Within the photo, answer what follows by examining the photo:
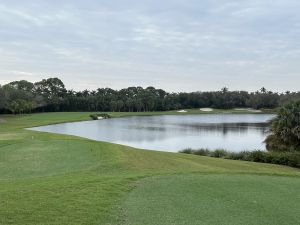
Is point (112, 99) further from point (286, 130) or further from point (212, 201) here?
point (212, 201)

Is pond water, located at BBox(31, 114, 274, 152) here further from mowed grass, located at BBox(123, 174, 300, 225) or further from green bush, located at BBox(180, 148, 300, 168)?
mowed grass, located at BBox(123, 174, 300, 225)

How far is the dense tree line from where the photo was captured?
357 ft

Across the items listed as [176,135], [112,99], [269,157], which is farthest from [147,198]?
[112,99]

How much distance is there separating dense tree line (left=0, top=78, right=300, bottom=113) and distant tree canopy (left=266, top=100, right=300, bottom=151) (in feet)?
233

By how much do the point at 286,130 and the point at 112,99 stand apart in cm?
11524

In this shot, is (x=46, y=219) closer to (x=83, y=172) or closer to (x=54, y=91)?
(x=83, y=172)

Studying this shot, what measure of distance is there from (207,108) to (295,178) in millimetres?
150774

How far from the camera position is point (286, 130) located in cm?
3133

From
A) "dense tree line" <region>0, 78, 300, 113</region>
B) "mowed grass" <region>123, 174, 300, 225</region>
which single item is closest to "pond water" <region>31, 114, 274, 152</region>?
"mowed grass" <region>123, 174, 300, 225</region>

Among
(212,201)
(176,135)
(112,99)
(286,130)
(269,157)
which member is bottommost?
(176,135)

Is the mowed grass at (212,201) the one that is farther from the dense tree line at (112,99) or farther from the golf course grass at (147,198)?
the dense tree line at (112,99)

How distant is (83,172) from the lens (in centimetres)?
1298

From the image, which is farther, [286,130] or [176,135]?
[176,135]

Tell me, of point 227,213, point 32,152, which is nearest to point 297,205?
point 227,213
